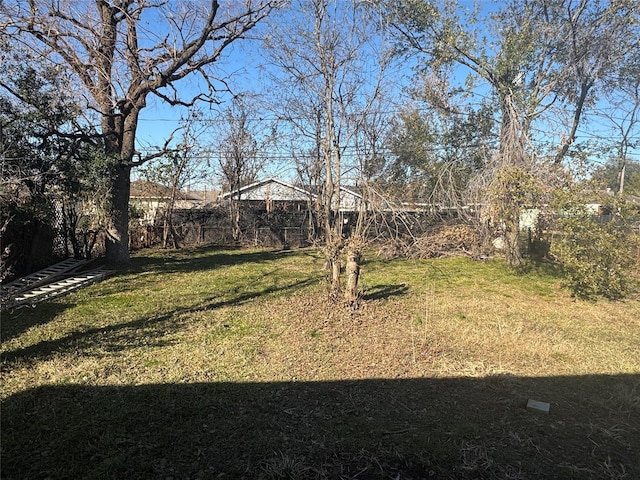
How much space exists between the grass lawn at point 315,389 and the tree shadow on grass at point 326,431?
0.01 metres

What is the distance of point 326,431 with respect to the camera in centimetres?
282

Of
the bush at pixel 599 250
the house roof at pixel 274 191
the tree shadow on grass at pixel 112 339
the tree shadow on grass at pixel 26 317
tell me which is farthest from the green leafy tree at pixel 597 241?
the house roof at pixel 274 191

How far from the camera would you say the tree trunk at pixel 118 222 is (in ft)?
32.4

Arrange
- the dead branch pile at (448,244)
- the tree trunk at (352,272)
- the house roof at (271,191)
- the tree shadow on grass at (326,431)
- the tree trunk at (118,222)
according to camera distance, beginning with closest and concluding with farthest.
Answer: the tree shadow on grass at (326,431) < the tree trunk at (352,272) < the tree trunk at (118,222) < the dead branch pile at (448,244) < the house roof at (271,191)

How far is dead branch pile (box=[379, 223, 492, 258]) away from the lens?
1216cm

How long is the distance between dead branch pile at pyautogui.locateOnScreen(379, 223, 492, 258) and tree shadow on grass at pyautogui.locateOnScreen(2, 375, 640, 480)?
8605 mm

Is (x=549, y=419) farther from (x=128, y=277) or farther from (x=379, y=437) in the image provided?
(x=128, y=277)

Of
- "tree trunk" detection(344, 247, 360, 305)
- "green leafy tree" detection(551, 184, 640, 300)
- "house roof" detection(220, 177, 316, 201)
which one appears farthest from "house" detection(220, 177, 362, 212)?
"tree trunk" detection(344, 247, 360, 305)

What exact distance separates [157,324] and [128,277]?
402 centimetres

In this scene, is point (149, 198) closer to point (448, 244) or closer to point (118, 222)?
point (118, 222)

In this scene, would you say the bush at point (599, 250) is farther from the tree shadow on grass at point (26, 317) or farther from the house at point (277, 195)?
the tree shadow on grass at point (26, 317)

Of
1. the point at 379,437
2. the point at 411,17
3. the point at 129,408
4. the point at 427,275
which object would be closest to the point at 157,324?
the point at 129,408

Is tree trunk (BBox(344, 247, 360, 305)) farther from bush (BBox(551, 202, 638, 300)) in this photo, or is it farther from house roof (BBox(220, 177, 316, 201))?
house roof (BBox(220, 177, 316, 201))

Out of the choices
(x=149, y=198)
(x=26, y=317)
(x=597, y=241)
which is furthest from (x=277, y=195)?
(x=26, y=317)
